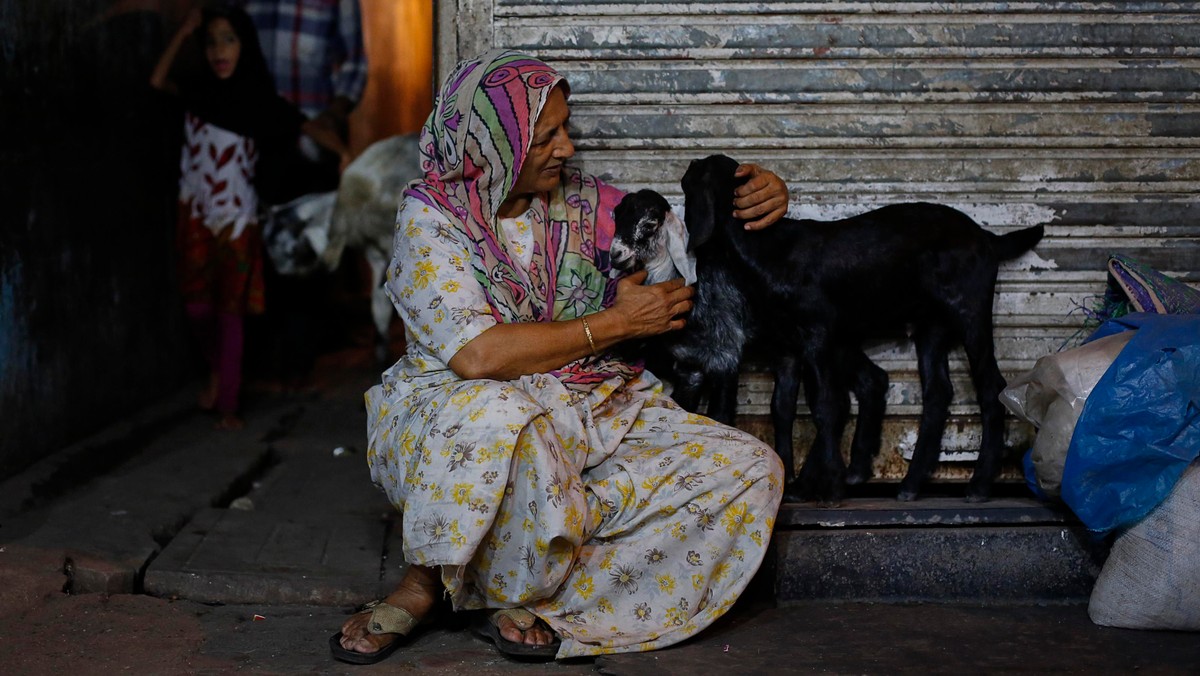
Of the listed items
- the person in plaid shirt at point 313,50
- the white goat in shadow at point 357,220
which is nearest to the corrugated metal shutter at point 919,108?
the white goat in shadow at point 357,220

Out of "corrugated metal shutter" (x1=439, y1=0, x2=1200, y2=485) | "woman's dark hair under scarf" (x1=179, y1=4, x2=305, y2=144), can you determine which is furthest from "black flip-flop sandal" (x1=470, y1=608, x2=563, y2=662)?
"woman's dark hair under scarf" (x1=179, y1=4, x2=305, y2=144)

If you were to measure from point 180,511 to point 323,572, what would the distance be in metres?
0.87

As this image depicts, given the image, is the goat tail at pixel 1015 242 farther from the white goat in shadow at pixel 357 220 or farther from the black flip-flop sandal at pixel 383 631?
the white goat in shadow at pixel 357 220

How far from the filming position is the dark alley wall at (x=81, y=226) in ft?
→ 14.8

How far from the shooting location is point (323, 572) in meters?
3.67

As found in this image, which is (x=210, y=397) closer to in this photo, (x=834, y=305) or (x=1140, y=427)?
(x=834, y=305)

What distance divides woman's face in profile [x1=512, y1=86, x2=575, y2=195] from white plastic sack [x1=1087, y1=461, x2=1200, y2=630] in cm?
180

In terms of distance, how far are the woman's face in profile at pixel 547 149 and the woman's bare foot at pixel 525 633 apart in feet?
3.77

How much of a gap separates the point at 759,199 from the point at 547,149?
0.62m

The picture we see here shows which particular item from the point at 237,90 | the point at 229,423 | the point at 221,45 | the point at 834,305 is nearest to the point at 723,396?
the point at 834,305

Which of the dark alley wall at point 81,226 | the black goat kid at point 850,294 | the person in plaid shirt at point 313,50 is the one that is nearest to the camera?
the black goat kid at point 850,294

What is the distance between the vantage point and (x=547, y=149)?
10.6ft

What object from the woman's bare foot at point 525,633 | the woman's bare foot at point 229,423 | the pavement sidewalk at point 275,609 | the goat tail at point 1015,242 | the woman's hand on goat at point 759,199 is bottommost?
the woman's bare foot at point 229,423

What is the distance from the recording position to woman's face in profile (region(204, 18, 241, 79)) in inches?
237
